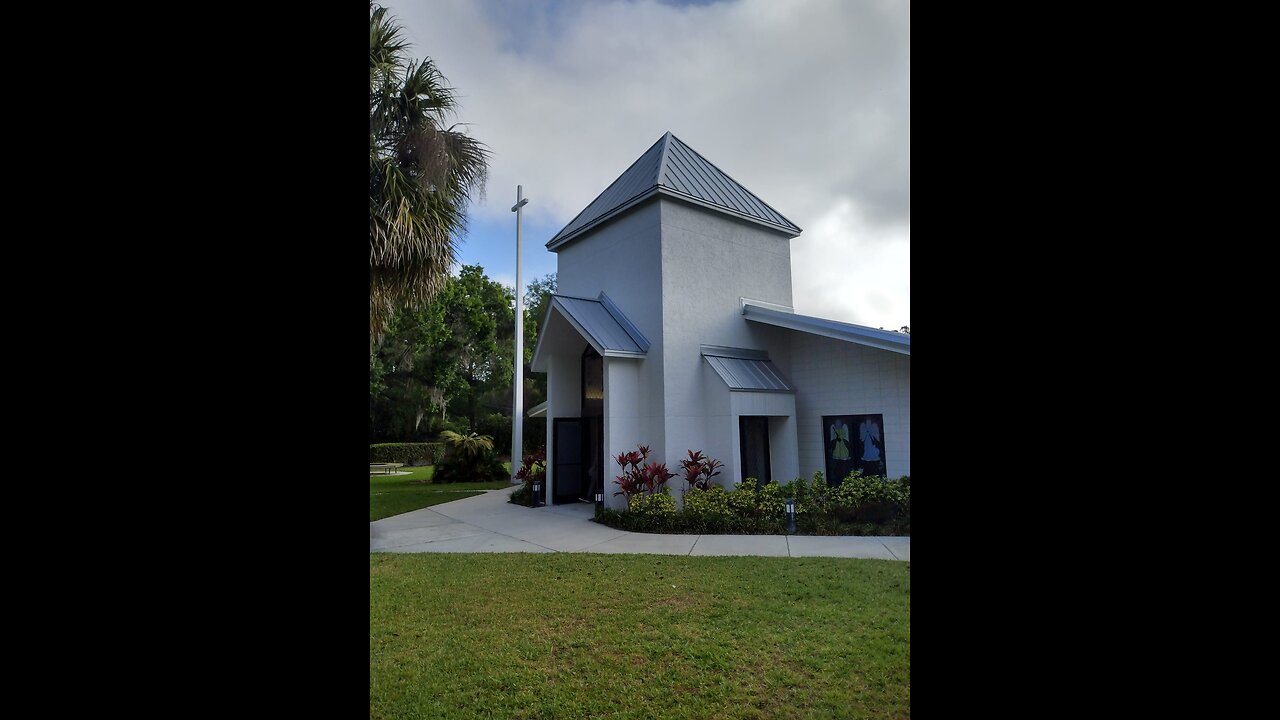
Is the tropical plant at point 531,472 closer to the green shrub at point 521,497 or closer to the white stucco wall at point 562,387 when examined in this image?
the green shrub at point 521,497

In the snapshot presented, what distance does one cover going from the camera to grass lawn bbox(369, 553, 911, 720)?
4199 mm

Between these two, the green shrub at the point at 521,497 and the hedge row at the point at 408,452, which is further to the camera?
the hedge row at the point at 408,452

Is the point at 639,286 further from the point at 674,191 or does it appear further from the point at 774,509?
the point at 774,509

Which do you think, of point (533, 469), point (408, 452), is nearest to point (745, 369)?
point (533, 469)

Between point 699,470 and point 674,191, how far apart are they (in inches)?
220

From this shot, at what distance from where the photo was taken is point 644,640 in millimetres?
5293

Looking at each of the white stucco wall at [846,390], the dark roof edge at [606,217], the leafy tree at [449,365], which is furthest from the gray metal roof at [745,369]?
the leafy tree at [449,365]

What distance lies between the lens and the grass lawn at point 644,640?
420 centimetres

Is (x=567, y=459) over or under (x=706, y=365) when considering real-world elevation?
under

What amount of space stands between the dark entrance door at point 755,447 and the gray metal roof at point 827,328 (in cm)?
211
